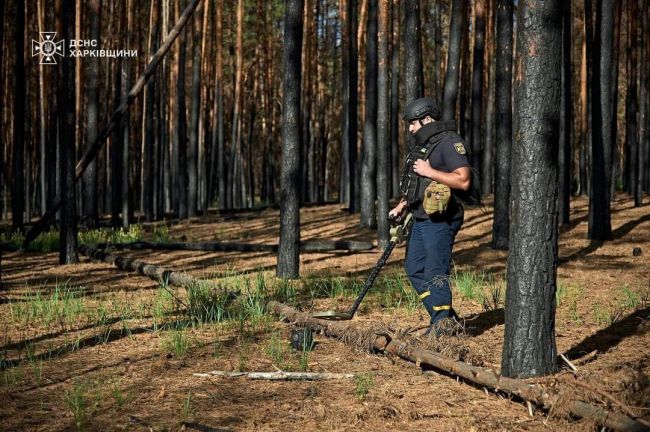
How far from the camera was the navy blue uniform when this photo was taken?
6.20 meters

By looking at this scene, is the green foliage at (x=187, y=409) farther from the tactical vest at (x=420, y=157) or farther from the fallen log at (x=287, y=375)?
the tactical vest at (x=420, y=157)

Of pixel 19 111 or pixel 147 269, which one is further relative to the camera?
pixel 19 111

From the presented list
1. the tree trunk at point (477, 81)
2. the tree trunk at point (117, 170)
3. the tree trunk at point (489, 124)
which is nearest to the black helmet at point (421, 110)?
the tree trunk at point (477, 81)

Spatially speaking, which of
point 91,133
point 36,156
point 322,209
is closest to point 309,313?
point 91,133

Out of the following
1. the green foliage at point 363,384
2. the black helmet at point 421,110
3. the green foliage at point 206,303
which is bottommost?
the green foliage at point 206,303

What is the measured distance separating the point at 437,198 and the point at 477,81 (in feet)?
46.9

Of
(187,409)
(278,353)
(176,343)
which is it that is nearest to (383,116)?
(176,343)

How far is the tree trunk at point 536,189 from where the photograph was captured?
4.95 m

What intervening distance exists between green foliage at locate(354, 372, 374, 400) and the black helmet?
2.20 m

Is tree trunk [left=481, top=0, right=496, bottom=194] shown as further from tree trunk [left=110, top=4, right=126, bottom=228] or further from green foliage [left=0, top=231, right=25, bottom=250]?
green foliage [left=0, top=231, right=25, bottom=250]

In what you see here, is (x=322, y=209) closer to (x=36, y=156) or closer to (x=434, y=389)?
(x=36, y=156)

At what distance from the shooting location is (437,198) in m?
6.07

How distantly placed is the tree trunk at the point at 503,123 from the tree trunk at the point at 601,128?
1.56 m

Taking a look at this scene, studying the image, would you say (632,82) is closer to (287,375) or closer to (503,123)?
(503,123)
